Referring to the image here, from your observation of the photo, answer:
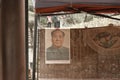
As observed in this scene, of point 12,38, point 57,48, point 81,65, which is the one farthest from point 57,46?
point 12,38

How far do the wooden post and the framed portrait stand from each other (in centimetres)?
279

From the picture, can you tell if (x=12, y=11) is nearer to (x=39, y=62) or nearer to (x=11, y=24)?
(x=11, y=24)

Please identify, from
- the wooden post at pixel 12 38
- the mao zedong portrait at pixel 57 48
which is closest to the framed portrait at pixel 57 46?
the mao zedong portrait at pixel 57 48

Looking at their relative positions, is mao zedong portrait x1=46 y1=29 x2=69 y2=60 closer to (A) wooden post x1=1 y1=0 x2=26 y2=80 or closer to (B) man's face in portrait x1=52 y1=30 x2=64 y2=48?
(B) man's face in portrait x1=52 y1=30 x2=64 y2=48

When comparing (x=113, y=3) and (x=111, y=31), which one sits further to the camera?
(x=111, y=31)

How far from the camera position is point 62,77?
12.2 feet

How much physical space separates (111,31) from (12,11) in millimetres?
2977

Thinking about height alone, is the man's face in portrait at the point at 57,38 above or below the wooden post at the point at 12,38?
below

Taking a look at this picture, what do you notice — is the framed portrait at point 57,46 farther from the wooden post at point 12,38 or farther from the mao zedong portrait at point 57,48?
the wooden post at point 12,38

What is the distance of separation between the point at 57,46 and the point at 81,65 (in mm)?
474

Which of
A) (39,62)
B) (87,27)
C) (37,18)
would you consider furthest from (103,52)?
(37,18)

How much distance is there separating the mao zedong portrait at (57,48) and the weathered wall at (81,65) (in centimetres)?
11

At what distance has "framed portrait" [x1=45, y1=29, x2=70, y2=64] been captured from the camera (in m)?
3.72

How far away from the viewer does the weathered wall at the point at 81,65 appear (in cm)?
371
